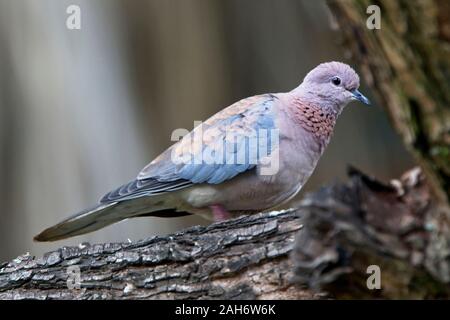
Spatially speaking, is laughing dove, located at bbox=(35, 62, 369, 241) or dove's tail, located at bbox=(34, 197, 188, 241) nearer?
dove's tail, located at bbox=(34, 197, 188, 241)

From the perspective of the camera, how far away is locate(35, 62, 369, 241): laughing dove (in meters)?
4.28

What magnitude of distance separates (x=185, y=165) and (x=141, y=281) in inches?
47.8

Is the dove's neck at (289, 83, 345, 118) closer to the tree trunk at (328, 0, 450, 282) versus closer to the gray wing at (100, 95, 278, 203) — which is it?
the gray wing at (100, 95, 278, 203)

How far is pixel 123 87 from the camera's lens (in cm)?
612

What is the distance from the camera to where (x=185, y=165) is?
440 cm

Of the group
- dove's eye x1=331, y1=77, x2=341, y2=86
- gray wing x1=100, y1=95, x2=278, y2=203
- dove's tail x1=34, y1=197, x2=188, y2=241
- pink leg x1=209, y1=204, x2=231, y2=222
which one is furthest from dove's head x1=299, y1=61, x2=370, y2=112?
dove's tail x1=34, y1=197, x2=188, y2=241

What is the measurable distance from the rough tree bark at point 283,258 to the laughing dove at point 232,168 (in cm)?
76

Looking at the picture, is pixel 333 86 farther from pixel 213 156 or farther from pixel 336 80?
pixel 213 156

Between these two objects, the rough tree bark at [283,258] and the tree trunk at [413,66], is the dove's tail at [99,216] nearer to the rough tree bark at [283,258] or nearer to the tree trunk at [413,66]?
the rough tree bark at [283,258]

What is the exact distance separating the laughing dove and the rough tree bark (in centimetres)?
76

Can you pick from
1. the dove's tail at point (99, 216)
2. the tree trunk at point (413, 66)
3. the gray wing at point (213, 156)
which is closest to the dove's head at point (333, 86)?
the gray wing at point (213, 156)

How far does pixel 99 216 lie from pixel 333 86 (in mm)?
1554

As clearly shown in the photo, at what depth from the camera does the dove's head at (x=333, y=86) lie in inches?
183

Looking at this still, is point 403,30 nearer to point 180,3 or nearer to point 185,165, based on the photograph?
point 185,165
